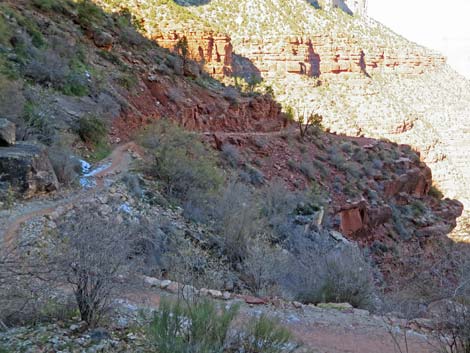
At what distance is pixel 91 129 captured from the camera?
15.7 metres

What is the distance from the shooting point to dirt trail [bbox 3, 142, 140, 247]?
24.5 feet

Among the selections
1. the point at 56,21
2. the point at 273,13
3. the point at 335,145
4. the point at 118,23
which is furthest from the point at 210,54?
the point at 273,13

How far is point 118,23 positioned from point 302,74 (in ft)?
106

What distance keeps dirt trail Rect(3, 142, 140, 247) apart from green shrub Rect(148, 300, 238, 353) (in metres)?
3.36

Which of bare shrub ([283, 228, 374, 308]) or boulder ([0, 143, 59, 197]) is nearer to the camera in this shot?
bare shrub ([283, 228, 374, 308])

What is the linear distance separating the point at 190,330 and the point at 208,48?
36593 millimetres

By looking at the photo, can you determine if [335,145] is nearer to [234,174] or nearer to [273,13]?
[234,174]

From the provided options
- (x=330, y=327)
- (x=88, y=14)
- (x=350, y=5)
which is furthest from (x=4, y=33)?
(x=350, y=5)

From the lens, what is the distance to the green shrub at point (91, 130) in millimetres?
15555

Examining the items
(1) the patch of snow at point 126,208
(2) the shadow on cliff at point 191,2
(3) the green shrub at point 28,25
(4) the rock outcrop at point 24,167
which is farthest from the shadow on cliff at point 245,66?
(4) the rock outcrop at point 24,167

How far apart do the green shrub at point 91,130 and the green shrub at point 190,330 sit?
12.1m

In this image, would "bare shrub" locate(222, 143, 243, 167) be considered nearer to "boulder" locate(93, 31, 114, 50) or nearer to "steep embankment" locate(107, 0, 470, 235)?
"boulder" locate(93, 31, 114, 50)

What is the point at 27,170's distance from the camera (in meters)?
9.17

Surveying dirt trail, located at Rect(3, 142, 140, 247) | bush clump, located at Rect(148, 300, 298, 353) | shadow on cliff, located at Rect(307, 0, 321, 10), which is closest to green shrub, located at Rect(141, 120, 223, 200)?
dirt trail, located at Rect(3, 142, 140, 247)
